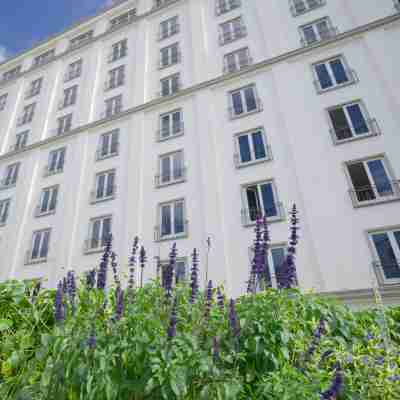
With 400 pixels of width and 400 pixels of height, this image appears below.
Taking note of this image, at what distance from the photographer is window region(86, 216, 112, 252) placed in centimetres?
1606

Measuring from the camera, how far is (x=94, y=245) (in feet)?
53.3

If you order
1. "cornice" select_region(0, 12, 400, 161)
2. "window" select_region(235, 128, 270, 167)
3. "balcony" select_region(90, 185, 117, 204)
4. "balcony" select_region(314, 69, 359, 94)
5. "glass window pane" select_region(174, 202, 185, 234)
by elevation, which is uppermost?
"cornice" select_region(0, 12, 400, 161)

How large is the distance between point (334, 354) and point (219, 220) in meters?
10.3

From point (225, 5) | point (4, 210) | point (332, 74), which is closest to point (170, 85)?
point (225, 5)

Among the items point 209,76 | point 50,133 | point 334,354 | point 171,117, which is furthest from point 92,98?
point 334,354

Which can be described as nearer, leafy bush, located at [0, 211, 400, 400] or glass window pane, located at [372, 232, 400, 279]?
leafy bush, located at [0, 211, 400, 400]

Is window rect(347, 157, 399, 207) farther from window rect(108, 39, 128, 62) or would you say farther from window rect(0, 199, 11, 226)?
window rect(0, 199, 11, 226)

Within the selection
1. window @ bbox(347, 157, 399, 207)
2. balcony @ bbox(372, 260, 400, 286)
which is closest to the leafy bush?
balcony @ bbox(372, 260, 400, 286)

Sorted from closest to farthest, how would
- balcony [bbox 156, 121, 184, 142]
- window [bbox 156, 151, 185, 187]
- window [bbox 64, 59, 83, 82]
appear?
1. window [bbox 156, 151, 185, 187]
2. balcony [bbox 156, 121, 184, 142]
3. window [bbox 64, 59, 83, 82]

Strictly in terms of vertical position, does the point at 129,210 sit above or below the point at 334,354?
above

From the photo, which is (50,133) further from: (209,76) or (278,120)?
(278,120)

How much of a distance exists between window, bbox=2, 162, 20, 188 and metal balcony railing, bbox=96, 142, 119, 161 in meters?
7.14

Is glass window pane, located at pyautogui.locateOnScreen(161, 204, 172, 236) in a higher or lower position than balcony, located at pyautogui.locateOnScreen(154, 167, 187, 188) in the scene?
lower

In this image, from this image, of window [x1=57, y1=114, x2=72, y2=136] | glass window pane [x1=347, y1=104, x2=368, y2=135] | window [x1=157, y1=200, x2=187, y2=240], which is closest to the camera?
glass window pane [x1=347, y1=104, x2=368, y2=135]
